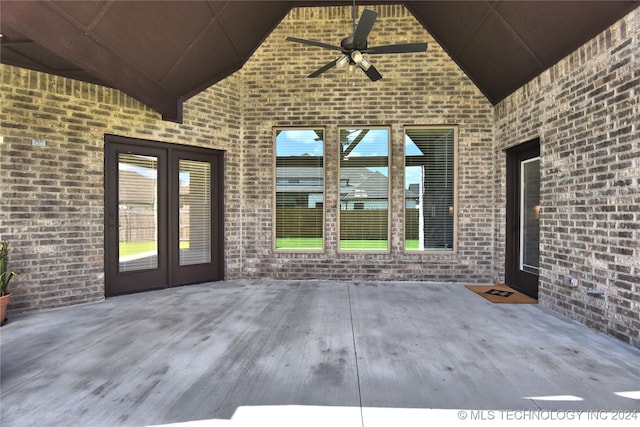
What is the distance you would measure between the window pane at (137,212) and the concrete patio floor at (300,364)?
89cm

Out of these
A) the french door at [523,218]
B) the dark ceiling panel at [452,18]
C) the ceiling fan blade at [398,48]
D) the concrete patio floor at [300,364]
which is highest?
the dark ceiling panel at [452,18]

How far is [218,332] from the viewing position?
3.29m

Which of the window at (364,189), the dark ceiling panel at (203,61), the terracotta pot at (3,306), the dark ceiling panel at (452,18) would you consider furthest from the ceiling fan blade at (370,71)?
the terracotta pot at (3,306)

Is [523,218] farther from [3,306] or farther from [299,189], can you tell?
[3,306]

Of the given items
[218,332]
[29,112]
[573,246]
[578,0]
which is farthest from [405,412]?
[29,112]

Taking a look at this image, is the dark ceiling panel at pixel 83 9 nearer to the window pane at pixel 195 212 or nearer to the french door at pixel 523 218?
the window pane at pixel 195 212

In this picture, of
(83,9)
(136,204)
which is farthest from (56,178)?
(83,9)

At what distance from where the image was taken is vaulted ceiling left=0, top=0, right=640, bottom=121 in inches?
126

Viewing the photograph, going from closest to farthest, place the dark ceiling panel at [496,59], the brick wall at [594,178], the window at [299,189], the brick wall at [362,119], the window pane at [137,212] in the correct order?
the brick wall at [594,178]
the dark ceiling panel at [496,59]
the window pane at [137,212]
the brick wall at [362,119]
the window at [299,189]

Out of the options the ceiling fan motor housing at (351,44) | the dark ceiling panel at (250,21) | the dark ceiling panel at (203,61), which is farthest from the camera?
the dark ceiling panel at (250,21)

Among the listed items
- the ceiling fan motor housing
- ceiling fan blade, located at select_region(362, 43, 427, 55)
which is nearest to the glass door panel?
ceiling fan blade, located at select_region(362, 43, 427, 55)

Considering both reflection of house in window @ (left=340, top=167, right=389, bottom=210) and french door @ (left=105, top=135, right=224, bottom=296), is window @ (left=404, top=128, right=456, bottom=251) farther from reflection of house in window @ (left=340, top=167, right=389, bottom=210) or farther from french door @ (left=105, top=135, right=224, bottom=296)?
french door @ (left=105, top=135, right=224, bottom=296)

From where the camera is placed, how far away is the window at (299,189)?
586 centimetres

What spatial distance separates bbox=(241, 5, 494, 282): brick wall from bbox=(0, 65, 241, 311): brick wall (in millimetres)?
2036
